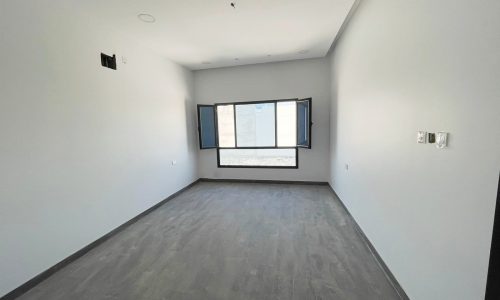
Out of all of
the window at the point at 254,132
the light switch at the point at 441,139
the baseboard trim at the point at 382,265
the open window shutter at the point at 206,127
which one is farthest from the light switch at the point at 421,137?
the open window shutter at the point at 206,127

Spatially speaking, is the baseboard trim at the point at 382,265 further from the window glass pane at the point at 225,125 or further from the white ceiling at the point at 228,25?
the window glass pane at the point at 225,125

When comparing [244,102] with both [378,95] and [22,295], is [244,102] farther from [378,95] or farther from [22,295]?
[22,295]

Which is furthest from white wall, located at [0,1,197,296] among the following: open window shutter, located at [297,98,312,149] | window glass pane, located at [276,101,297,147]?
open window shutter, located at [297,98,312,149]

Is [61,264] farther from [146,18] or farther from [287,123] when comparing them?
[287,123]

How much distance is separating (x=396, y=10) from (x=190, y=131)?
14.3 feet

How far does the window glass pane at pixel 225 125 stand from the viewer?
5211mm

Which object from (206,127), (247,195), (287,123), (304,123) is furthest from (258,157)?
(206,127)

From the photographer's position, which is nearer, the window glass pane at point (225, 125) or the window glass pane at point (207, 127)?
the window glass pane at point (207, 127)

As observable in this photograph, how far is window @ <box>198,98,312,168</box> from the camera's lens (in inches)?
193

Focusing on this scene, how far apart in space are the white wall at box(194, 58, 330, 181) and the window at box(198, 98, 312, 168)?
0.18 m

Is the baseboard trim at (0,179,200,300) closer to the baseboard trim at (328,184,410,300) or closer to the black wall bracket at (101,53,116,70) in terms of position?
the black wall bracket at (101,53,116,70)

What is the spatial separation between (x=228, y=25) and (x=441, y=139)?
2.70 metres

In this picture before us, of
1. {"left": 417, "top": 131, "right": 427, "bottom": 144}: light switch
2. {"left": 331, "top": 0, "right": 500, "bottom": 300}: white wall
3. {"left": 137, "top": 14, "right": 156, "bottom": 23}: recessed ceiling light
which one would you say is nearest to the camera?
{"left": 331, "top": 0, "right": 500, "bottom": 300}: white wall

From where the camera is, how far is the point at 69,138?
2293mm
